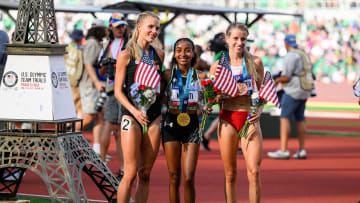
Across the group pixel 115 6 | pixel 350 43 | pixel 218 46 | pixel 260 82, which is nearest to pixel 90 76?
pixel 218 46

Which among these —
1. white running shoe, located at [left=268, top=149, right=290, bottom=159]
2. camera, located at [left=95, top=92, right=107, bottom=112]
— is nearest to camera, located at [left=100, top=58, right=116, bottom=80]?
camera, located at [left=95, top=92, right=107, bottom=112]

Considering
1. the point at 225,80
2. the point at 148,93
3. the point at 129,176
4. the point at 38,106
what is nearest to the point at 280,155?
the point at 225,80

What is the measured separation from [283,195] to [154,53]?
11.4ft

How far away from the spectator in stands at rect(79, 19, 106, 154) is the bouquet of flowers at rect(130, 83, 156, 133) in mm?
4879

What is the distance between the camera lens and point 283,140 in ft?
46.1

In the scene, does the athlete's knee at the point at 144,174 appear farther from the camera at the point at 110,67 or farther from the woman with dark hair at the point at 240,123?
the camera at the point at 110,67

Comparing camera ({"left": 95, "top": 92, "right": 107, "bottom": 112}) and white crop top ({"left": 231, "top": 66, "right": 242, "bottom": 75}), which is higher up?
white crop top ({"left": 231, "top": 66, "right": 242, "bottom": 75})

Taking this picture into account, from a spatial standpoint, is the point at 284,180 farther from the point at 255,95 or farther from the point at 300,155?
the point at 255,95

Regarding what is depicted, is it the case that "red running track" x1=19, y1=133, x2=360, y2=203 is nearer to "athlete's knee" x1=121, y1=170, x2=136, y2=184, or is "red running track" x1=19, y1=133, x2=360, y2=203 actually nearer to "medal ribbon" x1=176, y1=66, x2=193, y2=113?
"athlete's knee" x1=121, y1=170, x2=136, y2=184

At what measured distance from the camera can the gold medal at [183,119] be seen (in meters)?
7.46

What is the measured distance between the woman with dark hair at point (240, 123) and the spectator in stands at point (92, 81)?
175 inches

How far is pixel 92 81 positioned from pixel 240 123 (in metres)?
5.48

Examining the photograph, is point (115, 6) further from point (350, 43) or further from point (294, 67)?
point (350, 43)

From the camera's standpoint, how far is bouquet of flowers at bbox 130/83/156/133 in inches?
278
